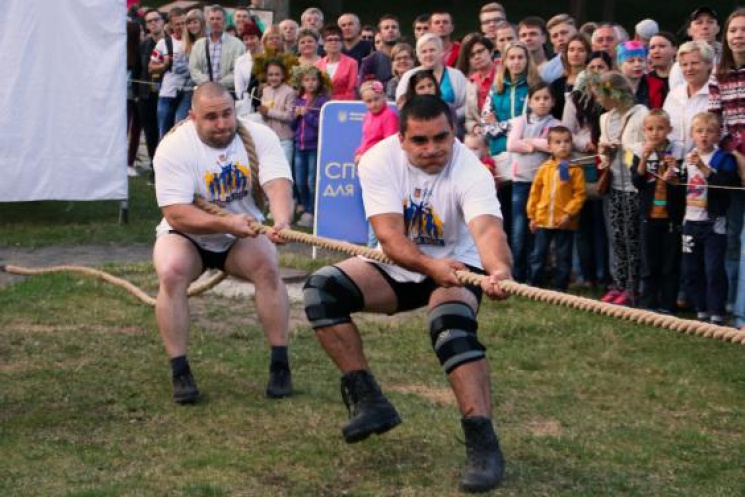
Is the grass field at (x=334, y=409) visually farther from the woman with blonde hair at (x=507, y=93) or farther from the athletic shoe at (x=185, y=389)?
the woman with blonde hair at (x=507, y=93)

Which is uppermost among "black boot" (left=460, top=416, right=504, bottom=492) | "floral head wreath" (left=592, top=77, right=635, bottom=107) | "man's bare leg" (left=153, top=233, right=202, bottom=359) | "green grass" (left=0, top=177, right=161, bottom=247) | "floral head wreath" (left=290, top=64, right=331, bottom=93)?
"floral head wreath" (left=592, top=77, right=635, bottom=107)

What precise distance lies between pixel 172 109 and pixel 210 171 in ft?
29.0

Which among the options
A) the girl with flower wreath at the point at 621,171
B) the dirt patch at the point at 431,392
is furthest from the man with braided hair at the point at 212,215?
the girl with flower wreath at the point at 621,171

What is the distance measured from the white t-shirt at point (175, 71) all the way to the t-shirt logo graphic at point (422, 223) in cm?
991

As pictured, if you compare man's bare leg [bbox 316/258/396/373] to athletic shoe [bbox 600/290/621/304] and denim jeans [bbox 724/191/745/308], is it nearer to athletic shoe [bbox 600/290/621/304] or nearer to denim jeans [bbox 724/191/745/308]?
denim jeans [bbox 724/191/745/308]

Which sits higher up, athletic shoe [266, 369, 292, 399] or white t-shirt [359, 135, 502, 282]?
white t-shirt [359, 135, 502, 282]

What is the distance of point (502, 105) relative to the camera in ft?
33.8

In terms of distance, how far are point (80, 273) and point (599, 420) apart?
16.6 feet

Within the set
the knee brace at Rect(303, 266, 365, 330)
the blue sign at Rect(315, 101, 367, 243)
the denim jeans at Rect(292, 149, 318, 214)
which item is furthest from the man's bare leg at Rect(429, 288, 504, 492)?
the denim jeans at Rect(292, 149, 318, 214)

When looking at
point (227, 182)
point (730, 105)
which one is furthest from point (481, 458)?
point (730, 105)

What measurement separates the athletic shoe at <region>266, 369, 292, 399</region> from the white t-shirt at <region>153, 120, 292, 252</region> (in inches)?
27.9

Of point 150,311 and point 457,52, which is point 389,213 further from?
point 457,52

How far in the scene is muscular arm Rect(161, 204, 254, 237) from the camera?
22.2 ft

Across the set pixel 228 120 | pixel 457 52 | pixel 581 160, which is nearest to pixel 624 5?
pixel 457 52
